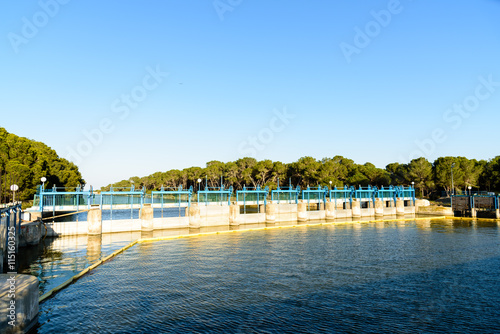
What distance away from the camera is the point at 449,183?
309 ft

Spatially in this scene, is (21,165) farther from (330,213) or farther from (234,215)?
(330,213)

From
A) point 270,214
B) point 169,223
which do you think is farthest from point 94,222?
point 270,214

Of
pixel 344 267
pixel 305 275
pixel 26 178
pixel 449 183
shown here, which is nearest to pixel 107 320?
pixel 305 275

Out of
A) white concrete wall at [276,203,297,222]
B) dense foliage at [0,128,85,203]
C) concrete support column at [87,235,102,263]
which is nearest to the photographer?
concrete support column at [87,235,102,263]

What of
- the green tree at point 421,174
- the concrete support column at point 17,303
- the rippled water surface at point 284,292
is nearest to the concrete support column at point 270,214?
the rippled water surface at point 284,292

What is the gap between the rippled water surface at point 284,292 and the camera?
16.1 meters

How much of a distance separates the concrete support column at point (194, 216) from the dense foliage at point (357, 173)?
42.7 meters

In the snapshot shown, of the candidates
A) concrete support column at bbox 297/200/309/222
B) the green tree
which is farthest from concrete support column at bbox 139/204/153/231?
the green tree

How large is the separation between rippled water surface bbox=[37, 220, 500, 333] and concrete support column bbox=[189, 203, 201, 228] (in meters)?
13.8

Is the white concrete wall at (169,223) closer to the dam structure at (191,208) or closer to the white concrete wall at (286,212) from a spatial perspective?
the dam structure at (191,208)

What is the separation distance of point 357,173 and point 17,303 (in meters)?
113

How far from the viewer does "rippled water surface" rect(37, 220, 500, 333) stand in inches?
633

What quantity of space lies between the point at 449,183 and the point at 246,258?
86.8 metres

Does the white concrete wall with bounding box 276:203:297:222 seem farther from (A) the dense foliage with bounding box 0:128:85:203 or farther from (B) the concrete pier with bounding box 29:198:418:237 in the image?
(A) the dense foliage with bounding box 0:128:85:203
